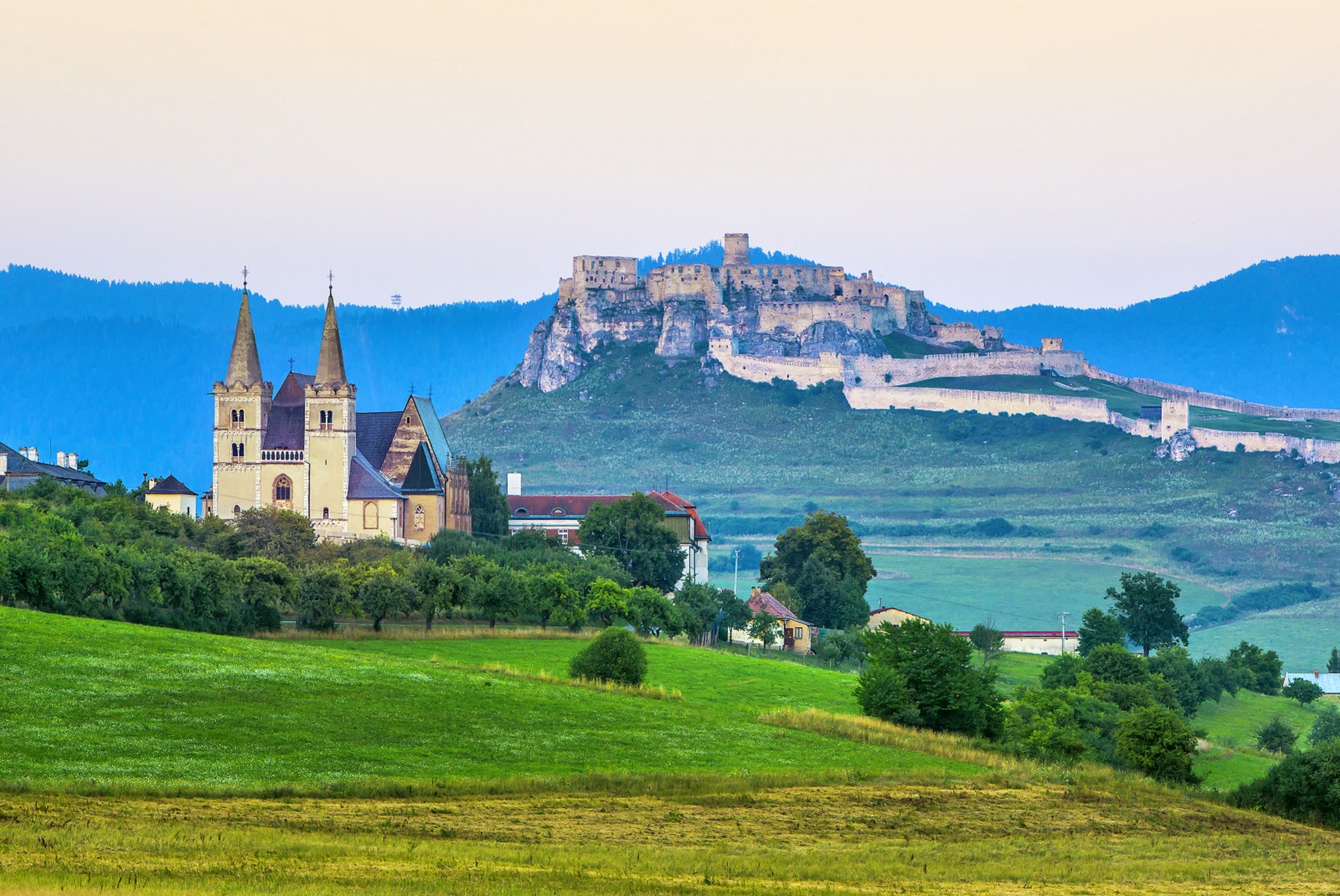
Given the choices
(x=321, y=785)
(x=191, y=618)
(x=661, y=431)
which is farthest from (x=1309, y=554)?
(x=321, y=785)

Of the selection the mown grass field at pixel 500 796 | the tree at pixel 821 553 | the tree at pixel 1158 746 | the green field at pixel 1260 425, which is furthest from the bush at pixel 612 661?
the green field at pixel 1260 425

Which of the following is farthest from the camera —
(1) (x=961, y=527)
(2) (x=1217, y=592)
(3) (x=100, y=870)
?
(1) (x=961, y=527)

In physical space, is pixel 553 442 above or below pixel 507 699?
above

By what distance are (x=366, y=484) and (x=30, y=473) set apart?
14568mm

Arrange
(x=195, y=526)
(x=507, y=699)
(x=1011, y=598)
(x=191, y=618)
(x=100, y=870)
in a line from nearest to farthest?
(x=100, y=870) < (x=507, y=699) < (x=191, y=618) < (x=195, y=526) < (x=1011, y=598)

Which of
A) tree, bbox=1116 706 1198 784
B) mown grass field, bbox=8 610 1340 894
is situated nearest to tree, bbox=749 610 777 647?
mown grass field, bbox=8 610 1340 894

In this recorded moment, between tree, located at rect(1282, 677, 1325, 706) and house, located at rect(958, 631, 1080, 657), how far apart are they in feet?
41.1

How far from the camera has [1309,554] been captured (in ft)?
413

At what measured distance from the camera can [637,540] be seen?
253 ft

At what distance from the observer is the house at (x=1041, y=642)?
8281 centimetres

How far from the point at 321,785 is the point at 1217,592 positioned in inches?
3869

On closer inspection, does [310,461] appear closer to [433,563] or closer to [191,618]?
[433,563]

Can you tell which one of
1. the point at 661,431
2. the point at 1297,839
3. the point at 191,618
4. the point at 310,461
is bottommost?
the point at 1297,839

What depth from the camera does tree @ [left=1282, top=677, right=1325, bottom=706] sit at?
225 ft
